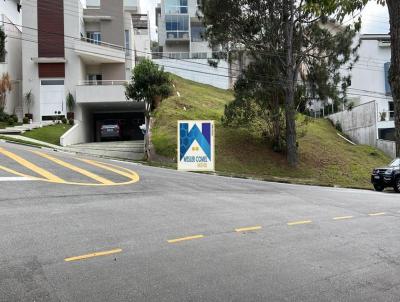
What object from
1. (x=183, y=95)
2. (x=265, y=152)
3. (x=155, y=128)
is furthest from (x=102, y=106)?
(x=265, y=152)

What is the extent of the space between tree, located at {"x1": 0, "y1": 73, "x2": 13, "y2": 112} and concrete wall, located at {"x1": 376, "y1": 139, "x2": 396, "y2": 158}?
101 feet

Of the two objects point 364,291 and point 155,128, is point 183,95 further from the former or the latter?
point 364,291

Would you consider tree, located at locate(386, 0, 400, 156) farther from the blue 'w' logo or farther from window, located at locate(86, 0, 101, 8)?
window, located at locate(86, 0, 101, 8)

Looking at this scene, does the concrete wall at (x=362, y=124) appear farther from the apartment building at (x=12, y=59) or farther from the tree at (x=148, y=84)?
the apartment building at (x=12, y=59)

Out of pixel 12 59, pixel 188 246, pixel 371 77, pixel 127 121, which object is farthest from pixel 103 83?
pixel 188 246

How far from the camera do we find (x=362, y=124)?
4456 cm

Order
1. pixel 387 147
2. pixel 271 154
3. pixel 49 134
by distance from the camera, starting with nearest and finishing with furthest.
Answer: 1. pixel 271 154
2. pixel 49 134
3. pixel 387 147

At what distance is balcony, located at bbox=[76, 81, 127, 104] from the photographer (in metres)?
43.9

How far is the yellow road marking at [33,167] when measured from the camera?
1670 cm

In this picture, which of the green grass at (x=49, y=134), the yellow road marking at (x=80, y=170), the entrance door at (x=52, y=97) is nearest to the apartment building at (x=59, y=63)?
the entrance door at (x=52, y=97)

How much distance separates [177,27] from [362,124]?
40.0 meters

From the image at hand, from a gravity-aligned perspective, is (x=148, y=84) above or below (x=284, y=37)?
below

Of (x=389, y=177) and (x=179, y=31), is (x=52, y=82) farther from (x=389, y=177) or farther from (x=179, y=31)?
(x=179, y=31)

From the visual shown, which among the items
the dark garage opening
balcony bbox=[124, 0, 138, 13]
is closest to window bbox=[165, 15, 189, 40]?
balcony bbox=[124, 0, 138, 13]
